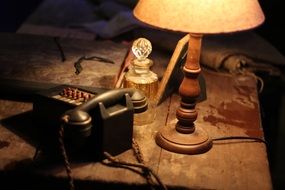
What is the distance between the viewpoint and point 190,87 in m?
1.13

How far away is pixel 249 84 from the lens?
1.70 metres

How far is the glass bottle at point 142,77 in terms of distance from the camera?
131cm

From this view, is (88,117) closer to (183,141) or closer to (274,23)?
(183,141)

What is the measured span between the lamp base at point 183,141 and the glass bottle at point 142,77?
0.11 meters

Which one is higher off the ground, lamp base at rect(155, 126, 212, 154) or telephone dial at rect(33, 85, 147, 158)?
telephone dial at rect(33, 85, 147, 158)

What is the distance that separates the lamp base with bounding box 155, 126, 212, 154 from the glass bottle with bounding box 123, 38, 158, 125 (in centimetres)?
11

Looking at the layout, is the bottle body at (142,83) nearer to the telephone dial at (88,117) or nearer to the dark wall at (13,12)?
the telephone dial at (88,117)

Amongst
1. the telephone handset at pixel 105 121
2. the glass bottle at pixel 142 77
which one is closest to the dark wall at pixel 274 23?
the glass bottle at pixel 142 77

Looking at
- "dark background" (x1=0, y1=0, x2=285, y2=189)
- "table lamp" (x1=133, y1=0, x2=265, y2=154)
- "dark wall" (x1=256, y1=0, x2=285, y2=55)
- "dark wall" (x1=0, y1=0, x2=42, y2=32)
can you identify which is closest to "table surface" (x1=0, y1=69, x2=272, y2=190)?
"table lamp" (x1=133, y1=0, x2=265, y2=154)

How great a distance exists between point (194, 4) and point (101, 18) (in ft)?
4.81

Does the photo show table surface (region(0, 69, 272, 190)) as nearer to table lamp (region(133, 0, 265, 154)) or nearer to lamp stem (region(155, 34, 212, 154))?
lamp stem (region(155, 34, 212, 154))

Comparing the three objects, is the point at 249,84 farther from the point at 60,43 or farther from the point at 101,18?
the point at 101,18

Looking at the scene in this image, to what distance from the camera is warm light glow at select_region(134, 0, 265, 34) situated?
0.98m

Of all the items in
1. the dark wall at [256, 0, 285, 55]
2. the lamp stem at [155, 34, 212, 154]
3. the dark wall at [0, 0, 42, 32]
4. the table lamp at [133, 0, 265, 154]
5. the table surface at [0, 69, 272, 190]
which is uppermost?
the table lamp at [133, 0, 265, 154]
